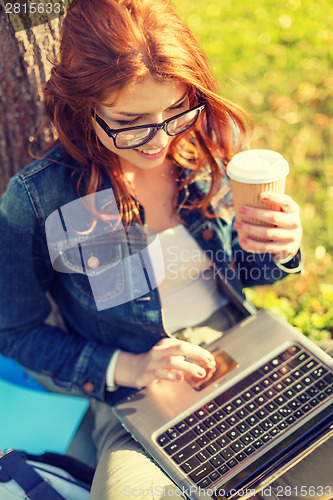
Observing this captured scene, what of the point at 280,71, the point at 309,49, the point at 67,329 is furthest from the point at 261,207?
the point at 309,49

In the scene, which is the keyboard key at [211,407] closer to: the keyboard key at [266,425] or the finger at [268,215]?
the keyboard key at [266,425]

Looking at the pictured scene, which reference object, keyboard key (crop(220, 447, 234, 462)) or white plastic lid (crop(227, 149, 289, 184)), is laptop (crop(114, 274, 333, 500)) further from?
white plastic lid (crop(227, 149, 289, 184))

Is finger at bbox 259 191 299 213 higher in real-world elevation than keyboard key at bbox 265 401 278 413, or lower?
higher

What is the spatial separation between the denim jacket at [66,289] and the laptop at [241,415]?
259 mm

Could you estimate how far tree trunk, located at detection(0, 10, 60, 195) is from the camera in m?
1.96

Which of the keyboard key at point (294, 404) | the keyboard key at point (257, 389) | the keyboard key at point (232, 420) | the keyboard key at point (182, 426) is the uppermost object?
the keyboard key at point (182, 426)

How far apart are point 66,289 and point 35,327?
22 centimetres

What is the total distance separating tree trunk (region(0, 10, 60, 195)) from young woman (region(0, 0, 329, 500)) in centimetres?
28

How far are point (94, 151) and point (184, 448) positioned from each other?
1.09 meters

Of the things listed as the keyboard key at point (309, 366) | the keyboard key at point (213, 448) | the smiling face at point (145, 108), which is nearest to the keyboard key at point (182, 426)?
the keyboard key at point (213, 448)

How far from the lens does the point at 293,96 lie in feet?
13.0

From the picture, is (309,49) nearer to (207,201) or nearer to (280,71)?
(280,71)

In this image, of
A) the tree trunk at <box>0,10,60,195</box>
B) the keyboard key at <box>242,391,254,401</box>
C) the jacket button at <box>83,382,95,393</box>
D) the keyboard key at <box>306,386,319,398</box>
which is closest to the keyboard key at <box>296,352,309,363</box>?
A: the keyboard key at <box>306,386,319,398</box>

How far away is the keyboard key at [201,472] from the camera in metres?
1.59
